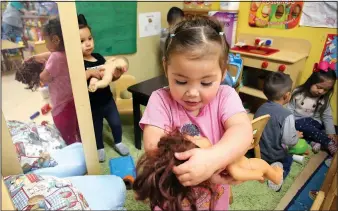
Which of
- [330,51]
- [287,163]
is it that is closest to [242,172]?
[287,163]

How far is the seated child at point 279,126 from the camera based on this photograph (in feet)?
0.93

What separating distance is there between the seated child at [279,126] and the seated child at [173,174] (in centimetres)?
5

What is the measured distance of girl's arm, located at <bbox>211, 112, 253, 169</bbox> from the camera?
221 mm

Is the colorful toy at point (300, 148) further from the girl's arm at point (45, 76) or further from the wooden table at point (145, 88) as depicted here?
the girl's arm at point (45, 76)

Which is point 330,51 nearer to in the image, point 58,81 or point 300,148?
point 300,148

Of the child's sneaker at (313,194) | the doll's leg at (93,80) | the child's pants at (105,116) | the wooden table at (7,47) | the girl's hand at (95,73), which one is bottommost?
the child's pants at (105,116)

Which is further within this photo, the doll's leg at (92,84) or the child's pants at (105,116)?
the child's pants at (105,116)

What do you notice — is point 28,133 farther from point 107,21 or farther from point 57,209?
point 107,21

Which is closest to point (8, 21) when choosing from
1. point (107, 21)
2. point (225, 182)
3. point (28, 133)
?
point (28, 133)

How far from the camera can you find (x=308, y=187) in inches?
16.3

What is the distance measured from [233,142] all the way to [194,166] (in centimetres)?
5

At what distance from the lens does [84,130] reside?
0.60 metres

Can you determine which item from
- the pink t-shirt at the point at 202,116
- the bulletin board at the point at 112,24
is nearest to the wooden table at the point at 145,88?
the pink t-shirt at the point at 202,116

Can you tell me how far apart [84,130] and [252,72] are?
0.43 metres
